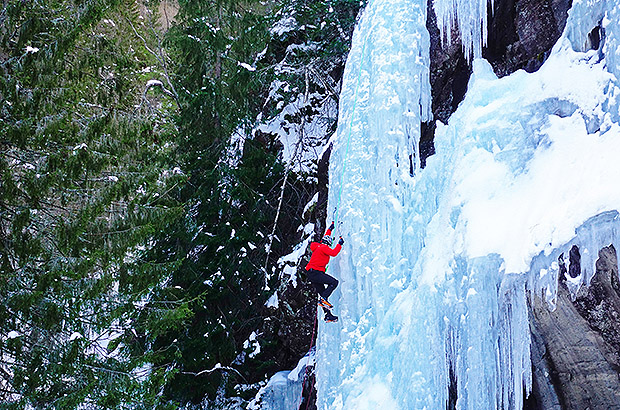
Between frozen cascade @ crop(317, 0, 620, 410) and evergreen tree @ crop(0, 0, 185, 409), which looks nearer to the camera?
frozen cascade @ crop(317, 0, 620, 410)

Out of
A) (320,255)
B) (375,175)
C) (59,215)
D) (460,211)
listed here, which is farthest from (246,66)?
(460,211)

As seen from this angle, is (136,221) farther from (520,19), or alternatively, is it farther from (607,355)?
(607,355)

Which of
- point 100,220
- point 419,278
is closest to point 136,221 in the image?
point 100,220

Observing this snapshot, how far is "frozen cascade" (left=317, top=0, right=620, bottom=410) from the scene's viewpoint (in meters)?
3.88

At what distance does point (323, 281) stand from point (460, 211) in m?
1.55

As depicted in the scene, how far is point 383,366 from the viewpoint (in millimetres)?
5125

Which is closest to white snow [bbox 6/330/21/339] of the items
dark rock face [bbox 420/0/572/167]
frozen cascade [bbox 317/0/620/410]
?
frozen cascade [bbox 317/0/620/410]

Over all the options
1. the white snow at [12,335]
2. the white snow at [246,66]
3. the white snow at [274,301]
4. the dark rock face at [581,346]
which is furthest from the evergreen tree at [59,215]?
the dark rock face at [581,346]

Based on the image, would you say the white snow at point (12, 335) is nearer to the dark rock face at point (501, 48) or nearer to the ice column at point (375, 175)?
the ice column at point (375, 175)

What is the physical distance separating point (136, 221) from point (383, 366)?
156 inches

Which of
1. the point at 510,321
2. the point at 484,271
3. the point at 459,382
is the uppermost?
the point at 484,271

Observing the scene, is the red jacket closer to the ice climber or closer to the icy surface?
the ice climber

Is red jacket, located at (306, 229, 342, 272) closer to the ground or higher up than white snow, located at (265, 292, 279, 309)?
closer to the ground

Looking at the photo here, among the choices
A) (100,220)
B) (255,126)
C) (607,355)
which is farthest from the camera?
(255,126)
